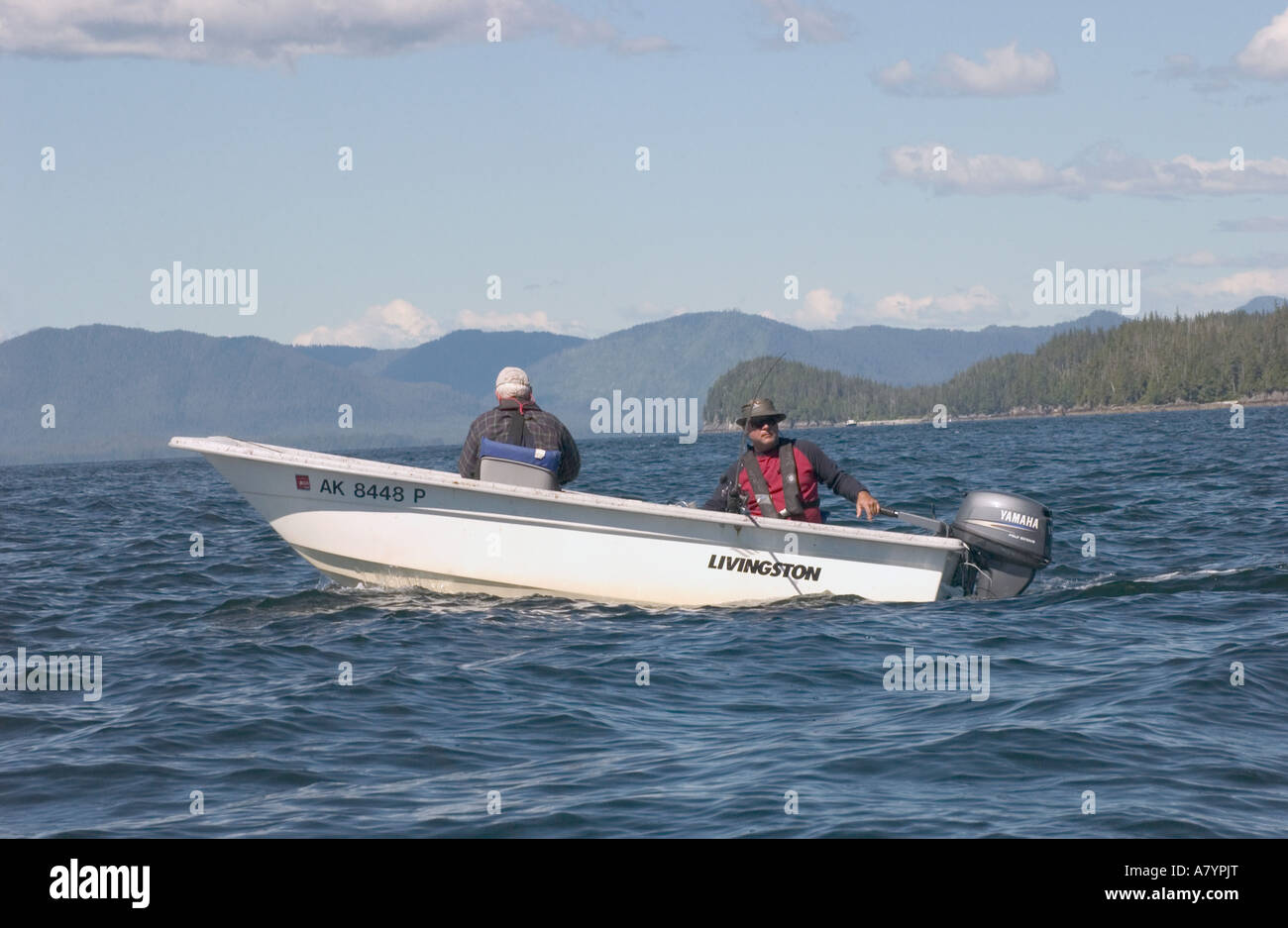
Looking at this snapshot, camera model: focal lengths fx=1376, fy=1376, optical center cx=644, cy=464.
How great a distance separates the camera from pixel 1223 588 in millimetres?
12617

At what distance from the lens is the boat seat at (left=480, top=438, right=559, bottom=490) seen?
39.4 feet

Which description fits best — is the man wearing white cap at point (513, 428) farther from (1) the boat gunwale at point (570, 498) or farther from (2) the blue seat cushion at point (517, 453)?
(1) the boat gunwale at point (570, 498)

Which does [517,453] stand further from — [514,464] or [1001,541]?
[1001,541]

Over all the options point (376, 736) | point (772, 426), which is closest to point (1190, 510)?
point (772, 426)

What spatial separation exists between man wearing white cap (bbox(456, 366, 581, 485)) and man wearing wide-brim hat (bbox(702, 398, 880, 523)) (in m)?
1.49

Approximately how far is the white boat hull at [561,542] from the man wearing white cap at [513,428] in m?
0.33

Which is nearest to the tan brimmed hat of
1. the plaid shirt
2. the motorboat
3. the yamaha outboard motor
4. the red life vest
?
the red life vest

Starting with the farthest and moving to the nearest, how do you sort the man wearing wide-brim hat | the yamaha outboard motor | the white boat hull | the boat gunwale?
the yamaha outboard motor, the man wearing wide-brim hat, the white boat hull, the boat gunwale

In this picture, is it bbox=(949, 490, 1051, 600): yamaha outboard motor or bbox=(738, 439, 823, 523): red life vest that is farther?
bbox=(949, 490, 1051, 600): yamaha outboard motor

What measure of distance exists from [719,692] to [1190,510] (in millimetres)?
13067

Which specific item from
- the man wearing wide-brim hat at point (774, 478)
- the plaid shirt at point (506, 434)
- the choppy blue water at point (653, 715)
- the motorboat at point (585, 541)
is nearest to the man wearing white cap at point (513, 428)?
the plaid shirt at point (506, 434)

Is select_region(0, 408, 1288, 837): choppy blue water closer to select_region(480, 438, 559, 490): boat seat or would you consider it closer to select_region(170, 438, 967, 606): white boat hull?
select_region(170, 438, 967, 606): white boat hull
